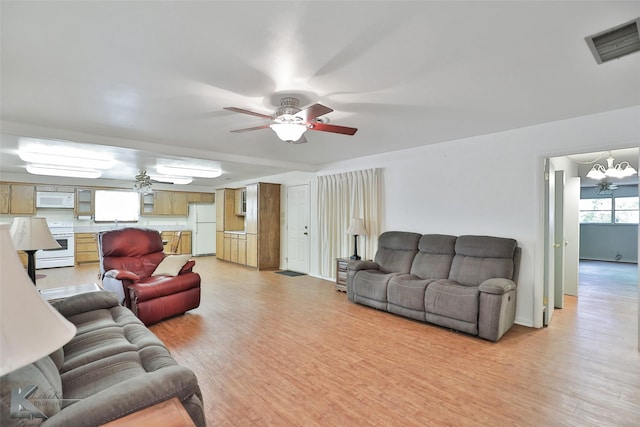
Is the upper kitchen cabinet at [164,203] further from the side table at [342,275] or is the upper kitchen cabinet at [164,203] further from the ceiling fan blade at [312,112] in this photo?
the ceiling fan blade at [312,112]

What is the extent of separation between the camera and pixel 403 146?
191 inches

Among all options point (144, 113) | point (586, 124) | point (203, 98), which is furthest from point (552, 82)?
point (144, 113)

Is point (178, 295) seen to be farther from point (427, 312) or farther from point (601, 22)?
point (601, 22)

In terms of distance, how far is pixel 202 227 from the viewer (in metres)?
10.1

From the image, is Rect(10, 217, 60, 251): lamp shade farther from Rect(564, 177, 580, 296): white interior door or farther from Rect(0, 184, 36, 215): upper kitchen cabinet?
Rect(564, 177, 580, 296): white interior door

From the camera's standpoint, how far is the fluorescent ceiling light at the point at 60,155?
4.36 metres

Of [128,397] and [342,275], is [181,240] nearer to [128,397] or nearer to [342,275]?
[342,275]

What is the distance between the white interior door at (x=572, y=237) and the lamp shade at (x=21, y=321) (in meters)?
6.25

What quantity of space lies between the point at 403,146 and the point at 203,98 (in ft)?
10.2

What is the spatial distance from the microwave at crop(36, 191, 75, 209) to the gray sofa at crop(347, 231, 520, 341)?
7.71 metres

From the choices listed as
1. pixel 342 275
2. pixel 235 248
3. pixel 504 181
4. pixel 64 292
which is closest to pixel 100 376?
pixel 64 292

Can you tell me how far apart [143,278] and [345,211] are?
11.4 ft

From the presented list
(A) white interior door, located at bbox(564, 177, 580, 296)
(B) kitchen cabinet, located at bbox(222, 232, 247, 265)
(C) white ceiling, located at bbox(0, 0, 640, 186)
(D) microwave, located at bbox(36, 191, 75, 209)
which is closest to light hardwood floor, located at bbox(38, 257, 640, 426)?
(A) white interior door, located at bbox(564, 177, 580, 296)

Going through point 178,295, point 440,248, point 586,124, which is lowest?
point 178,295
